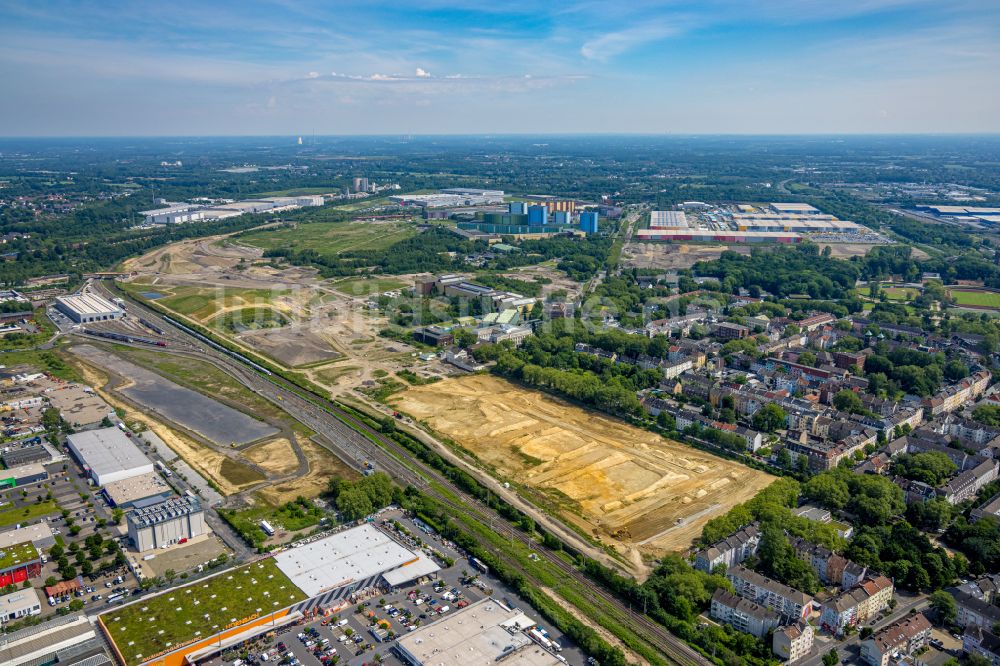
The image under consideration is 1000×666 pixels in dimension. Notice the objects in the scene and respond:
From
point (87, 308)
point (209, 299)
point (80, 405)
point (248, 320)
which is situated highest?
point (87, 308)

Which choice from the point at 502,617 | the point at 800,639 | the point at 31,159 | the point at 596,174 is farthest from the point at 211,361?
the point at 31,159

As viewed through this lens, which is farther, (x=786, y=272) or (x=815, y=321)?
(x=786, y=272)

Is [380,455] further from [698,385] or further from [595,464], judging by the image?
[698,385]

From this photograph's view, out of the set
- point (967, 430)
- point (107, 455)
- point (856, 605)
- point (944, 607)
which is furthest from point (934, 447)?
point (107, 455)

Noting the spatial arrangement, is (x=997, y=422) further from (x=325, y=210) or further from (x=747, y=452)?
(x=325, y=210)

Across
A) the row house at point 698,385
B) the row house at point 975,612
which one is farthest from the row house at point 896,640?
the row house at point 698,385

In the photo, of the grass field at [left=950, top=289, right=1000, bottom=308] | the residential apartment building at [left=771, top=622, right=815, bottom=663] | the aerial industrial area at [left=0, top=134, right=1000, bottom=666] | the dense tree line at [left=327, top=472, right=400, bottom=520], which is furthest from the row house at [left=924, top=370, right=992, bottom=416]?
the dense tree line at [left=327, top=472, right=400, bottom=520]
